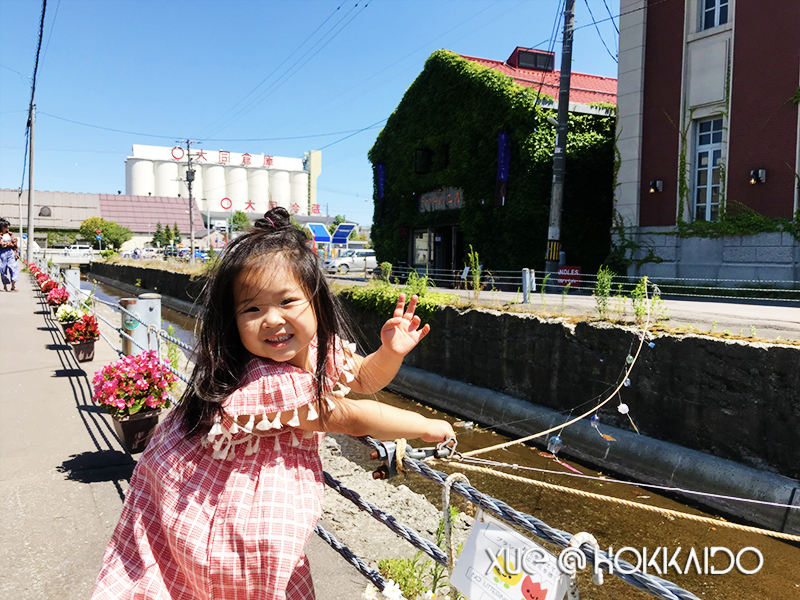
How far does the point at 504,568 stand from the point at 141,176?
Answer: 388 ft

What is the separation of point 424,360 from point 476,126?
12554 millimetres

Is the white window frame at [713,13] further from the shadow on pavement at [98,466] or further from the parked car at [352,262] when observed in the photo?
the parked car at [352,262]

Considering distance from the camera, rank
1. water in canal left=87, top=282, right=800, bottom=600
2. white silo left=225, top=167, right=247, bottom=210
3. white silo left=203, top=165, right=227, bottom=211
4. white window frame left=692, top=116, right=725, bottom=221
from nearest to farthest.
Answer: water in canal left=87, top=282, right=800, bottom=600
white window frame left=692, top=116, right=725, bottom=221
white silo left=203, top=165, right=227, bottom=211
white silo left=225, top=167, right=247, bottom=210

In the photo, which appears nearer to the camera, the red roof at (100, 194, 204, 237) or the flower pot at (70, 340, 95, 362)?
the flower pot at (70, 340, 95, 362)

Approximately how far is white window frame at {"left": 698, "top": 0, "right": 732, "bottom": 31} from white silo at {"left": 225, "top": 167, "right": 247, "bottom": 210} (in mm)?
107168

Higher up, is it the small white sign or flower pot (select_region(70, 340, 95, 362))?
the small white sign

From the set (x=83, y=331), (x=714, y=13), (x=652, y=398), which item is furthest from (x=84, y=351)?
(x=714, y=13)

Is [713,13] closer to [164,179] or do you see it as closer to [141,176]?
[164,179]

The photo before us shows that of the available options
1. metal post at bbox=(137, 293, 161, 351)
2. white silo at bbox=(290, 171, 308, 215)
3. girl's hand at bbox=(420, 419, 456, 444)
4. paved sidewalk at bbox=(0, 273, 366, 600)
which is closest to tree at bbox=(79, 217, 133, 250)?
white silo at bbox=(290, 171, 308, 215)

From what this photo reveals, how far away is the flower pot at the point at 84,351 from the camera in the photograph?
28.2 ft

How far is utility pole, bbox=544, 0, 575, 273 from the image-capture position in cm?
1579

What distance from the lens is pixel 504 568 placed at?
5.04 ft

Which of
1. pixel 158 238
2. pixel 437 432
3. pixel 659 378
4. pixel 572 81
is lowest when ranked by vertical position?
pixel 659 378

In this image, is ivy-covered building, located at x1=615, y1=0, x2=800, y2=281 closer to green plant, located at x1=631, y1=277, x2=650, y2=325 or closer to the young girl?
green plant, located at x1=631, y1=277, x2=650, y2=325
